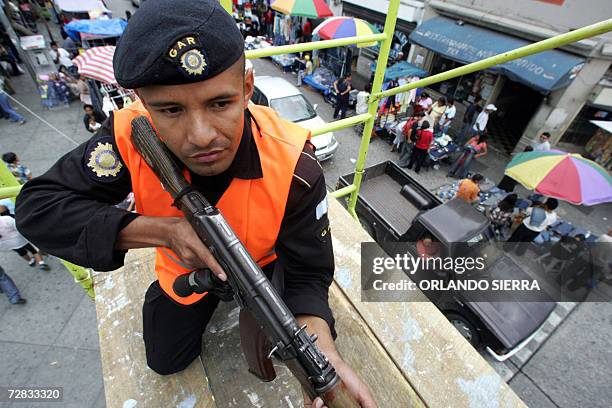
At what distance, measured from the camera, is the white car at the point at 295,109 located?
28.0ft

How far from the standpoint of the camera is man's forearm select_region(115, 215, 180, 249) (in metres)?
1.31

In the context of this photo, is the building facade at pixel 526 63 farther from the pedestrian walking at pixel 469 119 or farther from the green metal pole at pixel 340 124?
the green metal pole at pixel 340 124

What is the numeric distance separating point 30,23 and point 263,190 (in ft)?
69.4

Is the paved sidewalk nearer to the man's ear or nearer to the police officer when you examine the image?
the police officer

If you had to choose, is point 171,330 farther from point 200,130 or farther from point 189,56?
point 189,56

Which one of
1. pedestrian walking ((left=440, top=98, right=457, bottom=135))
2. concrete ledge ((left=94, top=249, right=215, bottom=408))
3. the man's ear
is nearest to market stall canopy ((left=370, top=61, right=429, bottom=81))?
pedestrian walking ((left=440, top=98, right=457, bottom=135))

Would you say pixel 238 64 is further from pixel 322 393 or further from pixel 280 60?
pixel 280 60

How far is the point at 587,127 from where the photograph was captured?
9016 mm

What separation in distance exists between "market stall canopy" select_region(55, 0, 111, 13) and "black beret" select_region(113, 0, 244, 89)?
16088mm

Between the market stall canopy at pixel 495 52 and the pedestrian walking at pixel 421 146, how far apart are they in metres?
3.00

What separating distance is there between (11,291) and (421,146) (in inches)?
353

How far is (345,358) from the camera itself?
2.00 m

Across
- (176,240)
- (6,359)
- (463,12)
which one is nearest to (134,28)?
(176,240)

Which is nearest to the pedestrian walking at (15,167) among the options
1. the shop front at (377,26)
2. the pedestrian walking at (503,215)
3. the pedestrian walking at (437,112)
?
the pedestrian walking at (503,215)
